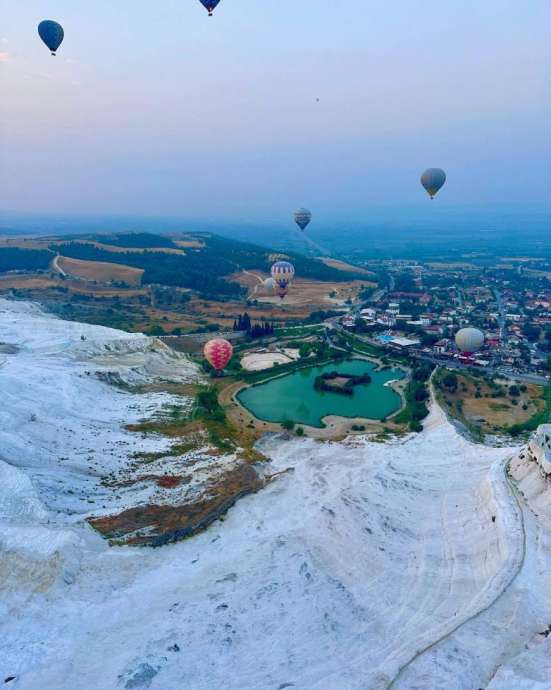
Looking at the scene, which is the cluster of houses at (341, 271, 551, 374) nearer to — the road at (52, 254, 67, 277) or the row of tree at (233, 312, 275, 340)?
the row of tree at (233, 312, 275, 340)

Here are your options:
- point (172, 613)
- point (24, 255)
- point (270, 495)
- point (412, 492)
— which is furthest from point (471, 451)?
point (24, 255)

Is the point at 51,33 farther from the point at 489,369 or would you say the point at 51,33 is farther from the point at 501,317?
the point at 501,317

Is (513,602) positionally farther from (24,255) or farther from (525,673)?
(24,255)

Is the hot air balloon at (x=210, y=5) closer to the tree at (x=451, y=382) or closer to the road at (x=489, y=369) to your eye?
the tree at (x=451, y=382)

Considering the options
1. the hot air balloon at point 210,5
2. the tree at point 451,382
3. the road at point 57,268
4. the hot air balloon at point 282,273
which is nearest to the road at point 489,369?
the tree at point 451,382

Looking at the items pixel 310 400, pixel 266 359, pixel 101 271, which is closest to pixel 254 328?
pixel 266 359
